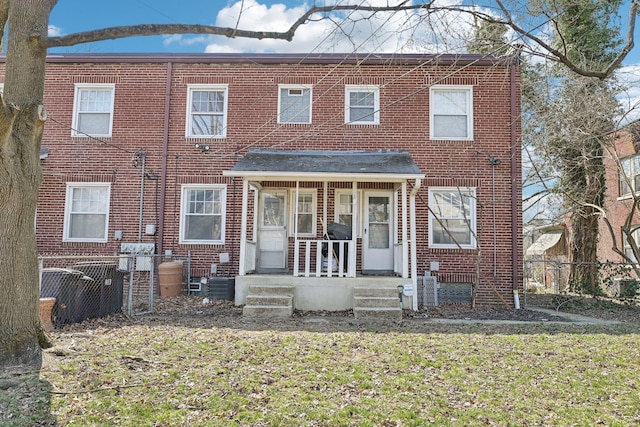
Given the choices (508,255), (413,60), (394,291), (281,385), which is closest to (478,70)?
(413,60)

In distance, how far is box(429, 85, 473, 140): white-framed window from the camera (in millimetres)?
11766

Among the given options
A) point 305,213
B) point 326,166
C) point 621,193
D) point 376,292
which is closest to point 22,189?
point 326,166

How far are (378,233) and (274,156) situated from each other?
129 inches

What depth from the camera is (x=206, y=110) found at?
39.8 ft

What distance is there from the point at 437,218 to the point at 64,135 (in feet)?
32.7

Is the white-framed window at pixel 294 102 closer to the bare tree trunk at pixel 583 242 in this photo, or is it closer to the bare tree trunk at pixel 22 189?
the bare tree trunk at pixel 22 189

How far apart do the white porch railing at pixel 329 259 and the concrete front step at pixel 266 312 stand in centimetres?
113

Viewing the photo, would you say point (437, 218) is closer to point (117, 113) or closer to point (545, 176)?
point (545, 176)

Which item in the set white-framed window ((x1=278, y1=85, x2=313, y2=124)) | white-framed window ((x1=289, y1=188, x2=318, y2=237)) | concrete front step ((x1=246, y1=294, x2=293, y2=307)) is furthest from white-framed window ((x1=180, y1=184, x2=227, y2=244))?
concrete front step ((x1=246, y1=294, x2=293, y2=307))

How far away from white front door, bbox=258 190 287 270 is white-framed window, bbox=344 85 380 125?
2686 millimetres

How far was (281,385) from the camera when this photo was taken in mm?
4598

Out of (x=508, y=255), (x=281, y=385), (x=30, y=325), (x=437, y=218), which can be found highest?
(x=437, y=218)

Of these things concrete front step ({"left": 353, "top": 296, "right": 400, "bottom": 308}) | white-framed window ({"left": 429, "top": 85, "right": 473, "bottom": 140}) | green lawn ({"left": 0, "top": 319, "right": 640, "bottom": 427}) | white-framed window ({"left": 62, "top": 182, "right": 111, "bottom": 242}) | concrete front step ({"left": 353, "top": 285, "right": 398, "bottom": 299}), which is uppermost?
white-framed window ({"left": 429, "top": 85, "right": 473, "bottom": 140})

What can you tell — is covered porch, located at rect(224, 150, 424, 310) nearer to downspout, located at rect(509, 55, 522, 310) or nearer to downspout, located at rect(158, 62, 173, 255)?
downspout, located at rect(158, 62, 173, 255)
